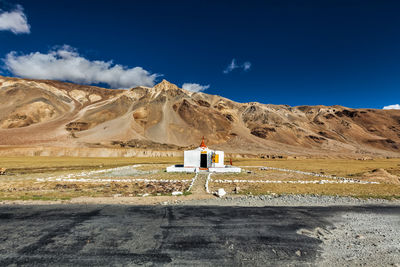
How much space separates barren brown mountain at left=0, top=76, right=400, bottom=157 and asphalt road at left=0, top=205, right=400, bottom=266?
72.4 m

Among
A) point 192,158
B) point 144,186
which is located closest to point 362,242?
point 144,186

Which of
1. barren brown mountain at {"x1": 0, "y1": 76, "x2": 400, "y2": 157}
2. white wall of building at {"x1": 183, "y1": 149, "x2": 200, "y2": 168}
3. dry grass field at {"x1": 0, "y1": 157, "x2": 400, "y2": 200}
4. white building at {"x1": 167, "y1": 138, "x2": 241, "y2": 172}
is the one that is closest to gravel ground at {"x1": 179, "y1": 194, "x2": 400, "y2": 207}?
dry grass field at {"x1": 0, "y1": 157, "x2": 400, "y2": 200}

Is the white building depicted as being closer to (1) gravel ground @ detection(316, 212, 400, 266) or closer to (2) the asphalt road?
(2) the asphalt road

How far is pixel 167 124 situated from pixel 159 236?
112 m

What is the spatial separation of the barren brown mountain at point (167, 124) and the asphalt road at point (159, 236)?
72.4m

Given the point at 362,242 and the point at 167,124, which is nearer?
the point at 362,242

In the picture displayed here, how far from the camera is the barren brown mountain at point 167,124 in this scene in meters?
97.8

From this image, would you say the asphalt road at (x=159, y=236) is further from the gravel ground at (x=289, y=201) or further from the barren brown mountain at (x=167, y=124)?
the barren brown mountain at (x=167, y=124)

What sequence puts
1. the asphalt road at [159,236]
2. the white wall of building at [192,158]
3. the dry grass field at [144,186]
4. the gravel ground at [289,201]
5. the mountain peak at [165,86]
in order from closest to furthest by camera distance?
the asphalt road at [159,236], the gravel ground at [289,201], the dry grass field at [144,186], the white wall of building at [192,158], the mountain peak at [165,86]

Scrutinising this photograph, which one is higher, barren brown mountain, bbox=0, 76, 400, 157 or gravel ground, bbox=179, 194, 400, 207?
barren brown mountain, bbox=0, 76, 400, 157

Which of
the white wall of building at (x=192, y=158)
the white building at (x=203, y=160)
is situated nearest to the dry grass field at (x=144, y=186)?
the white wall of building at (x=192, y=158)

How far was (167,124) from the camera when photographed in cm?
11700

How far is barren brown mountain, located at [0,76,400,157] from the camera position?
9775 centimetres

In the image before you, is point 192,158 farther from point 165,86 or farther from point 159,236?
point 165,86
